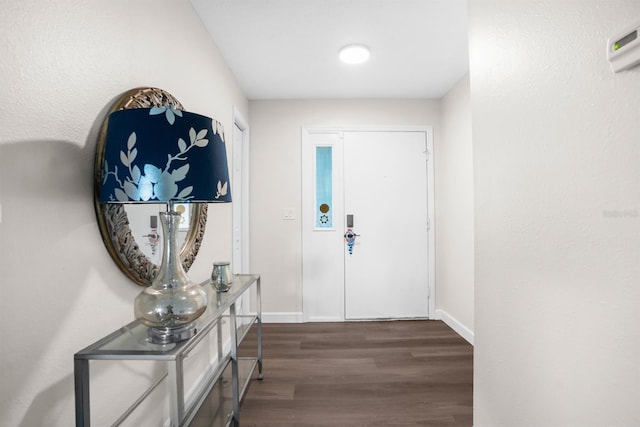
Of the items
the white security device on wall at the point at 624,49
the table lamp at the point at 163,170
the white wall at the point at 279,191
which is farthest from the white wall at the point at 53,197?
the white wall at the point at 279,191

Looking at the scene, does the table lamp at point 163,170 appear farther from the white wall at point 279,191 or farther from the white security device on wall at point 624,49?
the white wall at point 279,191

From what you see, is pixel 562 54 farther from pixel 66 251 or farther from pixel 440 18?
pixel 66 251

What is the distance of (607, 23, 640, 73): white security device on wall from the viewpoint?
729 mm

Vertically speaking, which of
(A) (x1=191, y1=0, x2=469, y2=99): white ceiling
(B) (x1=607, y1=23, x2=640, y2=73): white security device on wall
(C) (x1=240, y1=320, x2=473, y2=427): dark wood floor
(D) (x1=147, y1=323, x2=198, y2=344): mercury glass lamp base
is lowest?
(C) (x1=240, y1=320, x2=473, y2=427): dark wood floor

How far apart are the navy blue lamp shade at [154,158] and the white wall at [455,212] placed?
8.22 ft

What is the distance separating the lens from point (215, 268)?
1808mm

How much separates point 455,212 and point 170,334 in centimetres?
282

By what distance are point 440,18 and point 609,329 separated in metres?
2.02

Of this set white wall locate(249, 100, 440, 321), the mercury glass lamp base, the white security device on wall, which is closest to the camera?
the white security device on wall

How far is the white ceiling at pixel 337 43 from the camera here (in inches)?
77.3

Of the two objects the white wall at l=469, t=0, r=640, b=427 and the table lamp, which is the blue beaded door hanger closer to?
the white wall at l=469, t=0, r=640, b=427

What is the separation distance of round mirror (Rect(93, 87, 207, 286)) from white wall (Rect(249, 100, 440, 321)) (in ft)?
6.09

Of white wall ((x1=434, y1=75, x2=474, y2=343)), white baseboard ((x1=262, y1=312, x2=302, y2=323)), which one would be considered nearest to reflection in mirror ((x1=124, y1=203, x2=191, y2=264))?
white baseboard ((x1=262, y1=312, x2=302, y2=323))

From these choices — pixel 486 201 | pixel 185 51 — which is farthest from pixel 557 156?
pixel 185 51
